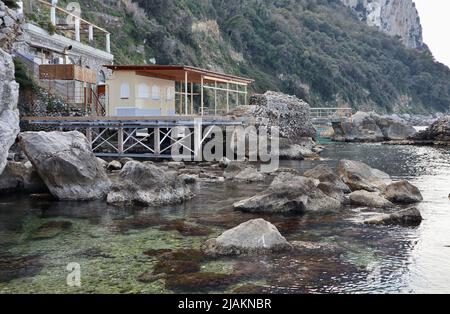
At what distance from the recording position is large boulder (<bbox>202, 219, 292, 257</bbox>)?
39.6 feet

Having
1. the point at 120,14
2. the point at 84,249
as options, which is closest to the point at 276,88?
the point at 120,14

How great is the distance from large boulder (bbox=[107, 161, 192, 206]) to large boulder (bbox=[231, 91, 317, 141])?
2315cm

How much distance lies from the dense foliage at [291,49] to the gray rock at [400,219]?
44427mm

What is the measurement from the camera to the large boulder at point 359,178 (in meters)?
21.7

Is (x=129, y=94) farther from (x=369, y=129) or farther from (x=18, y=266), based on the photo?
(x=369, y=129)

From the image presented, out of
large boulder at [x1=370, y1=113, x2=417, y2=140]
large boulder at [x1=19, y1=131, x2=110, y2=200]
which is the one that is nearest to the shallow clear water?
large boulder at [x1=19, y1=131, x2=110, y2=200]

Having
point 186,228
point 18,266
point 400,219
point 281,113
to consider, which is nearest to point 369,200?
point 400,219

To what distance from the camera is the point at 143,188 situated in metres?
18.8

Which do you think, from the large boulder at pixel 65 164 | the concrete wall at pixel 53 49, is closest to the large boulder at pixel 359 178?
the large boulder at pixel 65 164

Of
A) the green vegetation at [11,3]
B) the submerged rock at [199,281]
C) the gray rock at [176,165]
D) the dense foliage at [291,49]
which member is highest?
the dense foliage at [291,49]

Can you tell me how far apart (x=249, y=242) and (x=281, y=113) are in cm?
3985

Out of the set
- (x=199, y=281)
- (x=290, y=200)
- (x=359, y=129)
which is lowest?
(x=199, y=281)

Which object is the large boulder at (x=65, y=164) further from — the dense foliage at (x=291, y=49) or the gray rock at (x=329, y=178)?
the dense foliage at (x=291, y=49)
